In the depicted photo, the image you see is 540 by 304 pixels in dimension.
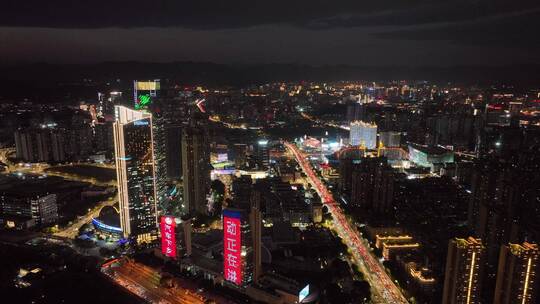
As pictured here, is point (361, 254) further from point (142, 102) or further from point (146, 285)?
point (142, 102)

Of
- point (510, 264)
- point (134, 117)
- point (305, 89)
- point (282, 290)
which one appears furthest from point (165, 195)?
point (305, 89)

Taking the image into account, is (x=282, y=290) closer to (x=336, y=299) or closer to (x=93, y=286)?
(x=336, y=299)

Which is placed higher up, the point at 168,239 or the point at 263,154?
the point at 263,154

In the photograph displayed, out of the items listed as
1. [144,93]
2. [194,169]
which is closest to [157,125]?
[144,93]

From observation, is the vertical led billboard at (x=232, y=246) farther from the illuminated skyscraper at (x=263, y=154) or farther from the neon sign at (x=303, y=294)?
the illuminated skyscraper at (x=263, y=154)

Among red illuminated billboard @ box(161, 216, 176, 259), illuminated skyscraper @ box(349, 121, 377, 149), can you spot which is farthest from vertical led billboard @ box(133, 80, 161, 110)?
illuminated skyscraper @ box(349, 121, 377, 149)

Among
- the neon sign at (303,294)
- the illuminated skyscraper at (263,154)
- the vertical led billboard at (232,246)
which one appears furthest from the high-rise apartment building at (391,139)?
the vertical led billboard at (232,246)
